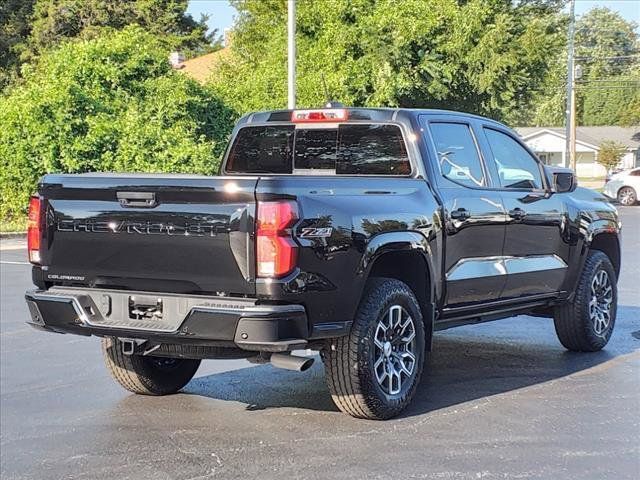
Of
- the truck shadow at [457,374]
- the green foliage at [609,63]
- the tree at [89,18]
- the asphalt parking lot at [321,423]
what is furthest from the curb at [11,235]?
the green foliage at [609,63]

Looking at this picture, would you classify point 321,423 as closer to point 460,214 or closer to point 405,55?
point 460,214

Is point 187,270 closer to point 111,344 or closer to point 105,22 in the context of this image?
point 111,344

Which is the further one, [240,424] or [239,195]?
[240,424]

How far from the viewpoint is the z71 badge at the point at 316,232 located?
4.88m

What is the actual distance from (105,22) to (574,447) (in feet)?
122

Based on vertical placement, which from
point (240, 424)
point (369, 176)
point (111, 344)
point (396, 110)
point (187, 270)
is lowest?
point (240, 424)

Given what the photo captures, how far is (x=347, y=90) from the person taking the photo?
26422mm

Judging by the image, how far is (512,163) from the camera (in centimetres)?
718

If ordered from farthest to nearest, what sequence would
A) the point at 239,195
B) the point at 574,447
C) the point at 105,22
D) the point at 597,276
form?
the point at 105,22 → the point at 597,276 → the point at 574,447 → the point at 239,195

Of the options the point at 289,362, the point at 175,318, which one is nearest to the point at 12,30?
the point at 175,318

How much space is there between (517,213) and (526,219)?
0.14m

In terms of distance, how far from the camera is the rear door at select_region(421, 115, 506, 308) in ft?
20.3

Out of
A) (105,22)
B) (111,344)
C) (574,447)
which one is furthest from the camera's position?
(105,22)

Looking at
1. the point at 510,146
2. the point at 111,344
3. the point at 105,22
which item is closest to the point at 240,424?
the point at 111,344
